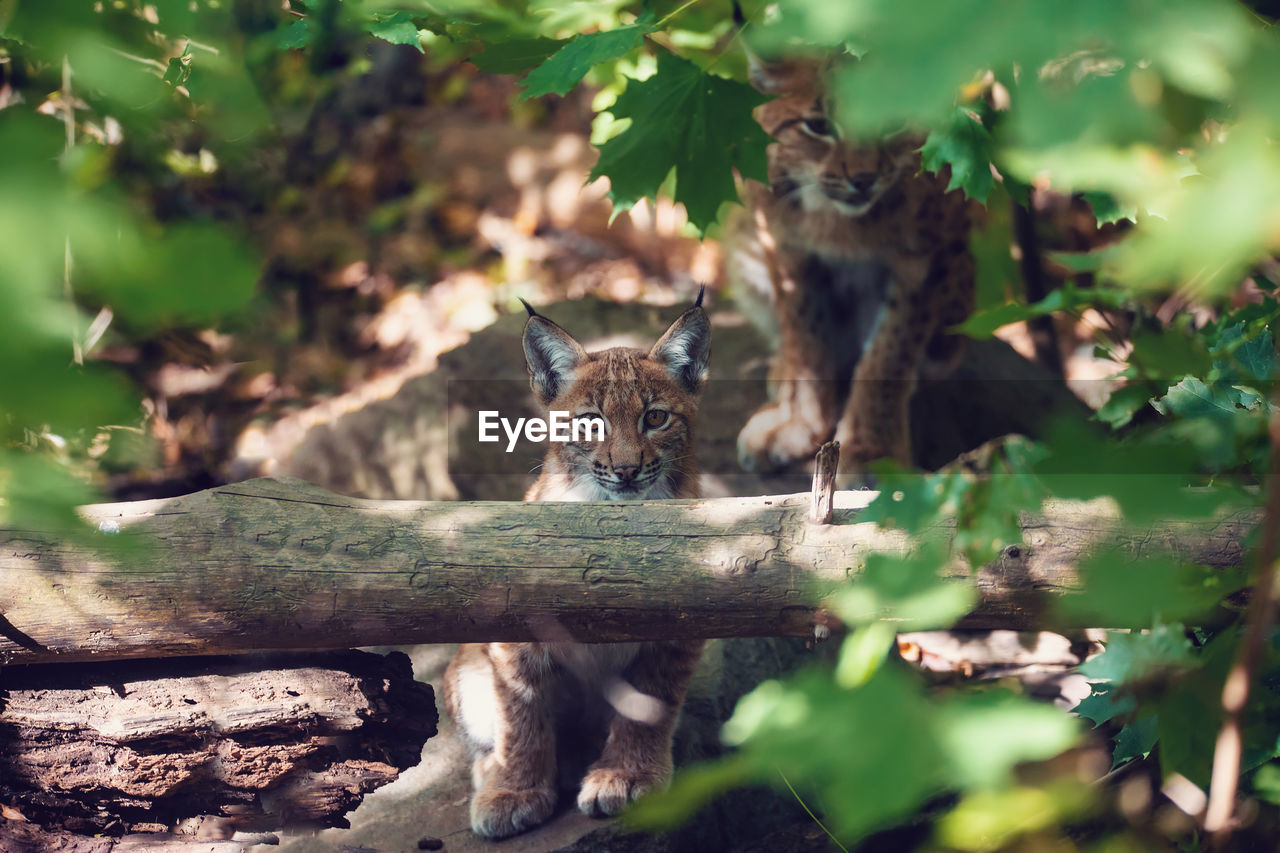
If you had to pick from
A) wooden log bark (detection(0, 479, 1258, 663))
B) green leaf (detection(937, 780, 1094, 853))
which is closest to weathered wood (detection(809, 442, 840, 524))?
wooden log bark (detection(0, 479, 1258, 663))

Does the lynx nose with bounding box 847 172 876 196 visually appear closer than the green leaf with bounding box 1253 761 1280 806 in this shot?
No

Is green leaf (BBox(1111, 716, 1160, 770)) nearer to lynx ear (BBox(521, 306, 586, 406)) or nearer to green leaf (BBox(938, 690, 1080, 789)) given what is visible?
green leaf (BBox(938, 690, 1080, 789))

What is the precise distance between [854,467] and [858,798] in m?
3.58

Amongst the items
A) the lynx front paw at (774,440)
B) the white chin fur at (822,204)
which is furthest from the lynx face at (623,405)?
the lynx front paw at (774,440)

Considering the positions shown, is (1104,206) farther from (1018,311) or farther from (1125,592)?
(1125,592)

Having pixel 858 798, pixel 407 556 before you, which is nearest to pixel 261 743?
pixel 407 556

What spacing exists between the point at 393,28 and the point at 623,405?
1.30 meters

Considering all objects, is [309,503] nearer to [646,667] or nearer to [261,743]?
[261,743]

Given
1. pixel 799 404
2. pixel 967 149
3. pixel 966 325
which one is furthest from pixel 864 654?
pixel 799 404

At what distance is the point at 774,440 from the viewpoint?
459cm

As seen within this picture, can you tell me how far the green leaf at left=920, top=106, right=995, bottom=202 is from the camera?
2.60m

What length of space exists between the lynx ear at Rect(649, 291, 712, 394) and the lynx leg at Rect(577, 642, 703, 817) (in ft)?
2.94

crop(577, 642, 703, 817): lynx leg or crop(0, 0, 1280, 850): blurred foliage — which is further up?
crop(0, 0, 1280, 850): blurred foliage

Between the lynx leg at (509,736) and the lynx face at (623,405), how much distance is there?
0.54 metres
